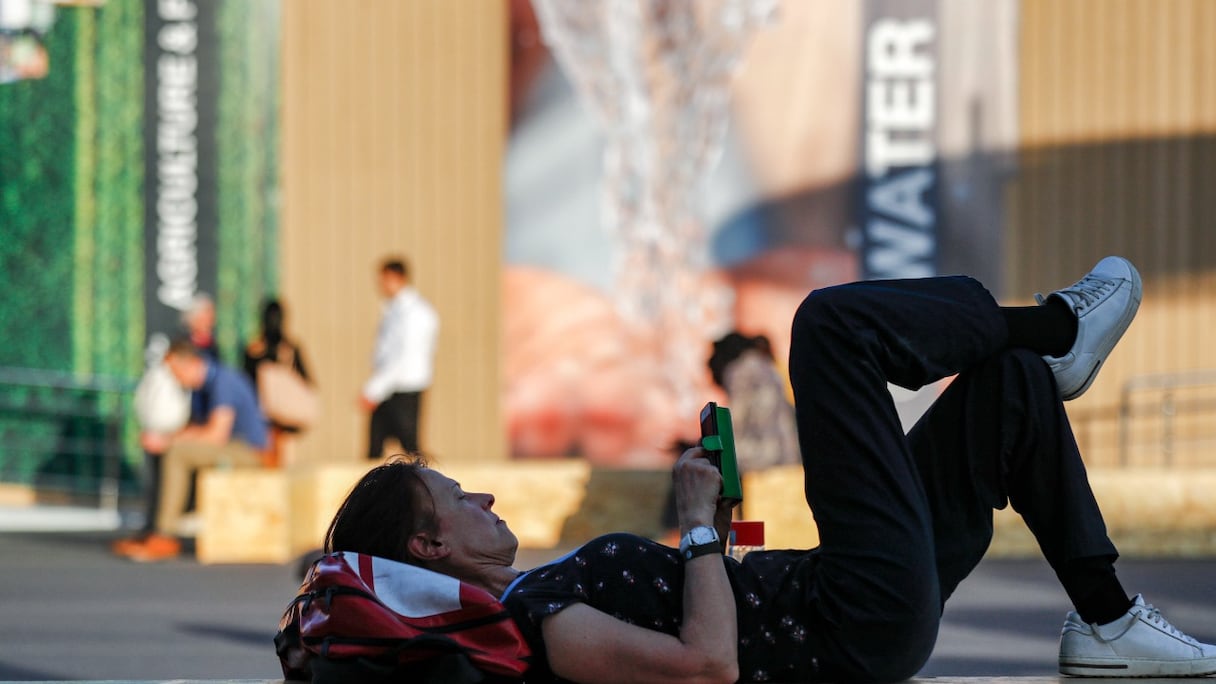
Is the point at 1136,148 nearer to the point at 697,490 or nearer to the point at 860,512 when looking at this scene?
the point at 860,512

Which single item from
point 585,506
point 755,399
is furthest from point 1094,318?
point 585,506

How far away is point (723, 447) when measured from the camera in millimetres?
3230

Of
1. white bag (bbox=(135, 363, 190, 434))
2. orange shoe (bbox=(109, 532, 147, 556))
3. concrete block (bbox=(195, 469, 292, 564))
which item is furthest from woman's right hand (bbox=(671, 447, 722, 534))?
white bag (bbox=(135, 363, 190, 434))

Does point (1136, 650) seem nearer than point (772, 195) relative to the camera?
Yes

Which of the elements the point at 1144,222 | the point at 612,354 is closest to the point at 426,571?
the point at 612,354

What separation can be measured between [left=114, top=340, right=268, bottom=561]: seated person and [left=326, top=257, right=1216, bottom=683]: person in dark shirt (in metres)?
7.01

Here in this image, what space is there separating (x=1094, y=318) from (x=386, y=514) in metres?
1.47

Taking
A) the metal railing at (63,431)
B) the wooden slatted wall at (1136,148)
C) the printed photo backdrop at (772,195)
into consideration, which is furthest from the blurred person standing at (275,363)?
the wooden slatted wall at (1136,148)

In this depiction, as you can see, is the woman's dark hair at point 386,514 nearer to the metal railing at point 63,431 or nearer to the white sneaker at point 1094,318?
the white sneaker at point 1094,318

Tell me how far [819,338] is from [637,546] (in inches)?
21.2

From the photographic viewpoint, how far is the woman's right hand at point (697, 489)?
125 inches

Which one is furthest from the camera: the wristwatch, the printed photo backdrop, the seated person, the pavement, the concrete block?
the printed photo backdrop

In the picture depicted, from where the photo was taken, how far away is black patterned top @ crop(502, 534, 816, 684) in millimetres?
3203

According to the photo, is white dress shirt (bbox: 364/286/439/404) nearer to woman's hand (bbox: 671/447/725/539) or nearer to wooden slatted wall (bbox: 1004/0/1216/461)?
wooden slatted wall (bbox: 1004/0/1216/461)
